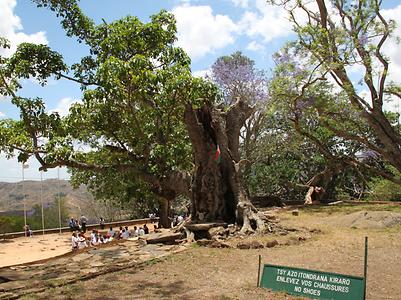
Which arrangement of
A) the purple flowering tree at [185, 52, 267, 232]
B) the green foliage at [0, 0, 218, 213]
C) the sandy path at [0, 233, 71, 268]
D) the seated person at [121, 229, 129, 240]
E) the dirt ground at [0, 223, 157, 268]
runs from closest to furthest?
the green foliage at [0, 0, 218, 213], the purple flowering tree at [185, 52, 267, 232], the dirt ground at [0, 223, 157, 268], the sandy path at [0, 233, 71, 268], the seated person at [121, 229, 129, 240]

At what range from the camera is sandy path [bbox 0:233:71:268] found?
18263mm

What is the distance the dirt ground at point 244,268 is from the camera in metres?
7.78

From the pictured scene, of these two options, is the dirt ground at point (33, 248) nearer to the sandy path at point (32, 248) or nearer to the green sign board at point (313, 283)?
the sandy path at point (32, 248)

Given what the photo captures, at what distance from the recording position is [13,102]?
35.6 feet

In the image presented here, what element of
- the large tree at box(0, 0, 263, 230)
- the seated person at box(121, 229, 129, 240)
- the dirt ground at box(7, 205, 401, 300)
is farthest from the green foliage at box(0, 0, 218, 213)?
the seated person at box(121, 229, 129, 240)

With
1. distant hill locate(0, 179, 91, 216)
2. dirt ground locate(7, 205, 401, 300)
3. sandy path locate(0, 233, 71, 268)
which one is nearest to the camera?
dirt ground locate(7, 205, 401, 300)

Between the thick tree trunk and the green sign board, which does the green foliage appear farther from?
the green sign board

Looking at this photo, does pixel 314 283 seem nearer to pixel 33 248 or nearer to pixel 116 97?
pixel 116 97

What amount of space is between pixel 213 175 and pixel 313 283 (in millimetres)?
8086

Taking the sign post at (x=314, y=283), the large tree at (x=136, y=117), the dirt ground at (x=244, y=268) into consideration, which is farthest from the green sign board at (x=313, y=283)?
the large tree at (x=136, y=117)

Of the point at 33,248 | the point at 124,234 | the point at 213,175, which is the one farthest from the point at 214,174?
the point at 33,248

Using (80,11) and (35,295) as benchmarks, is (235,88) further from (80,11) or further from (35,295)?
(35,295)

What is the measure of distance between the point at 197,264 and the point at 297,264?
2310mm

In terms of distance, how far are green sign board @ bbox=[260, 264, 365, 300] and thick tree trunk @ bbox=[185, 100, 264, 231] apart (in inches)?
261
